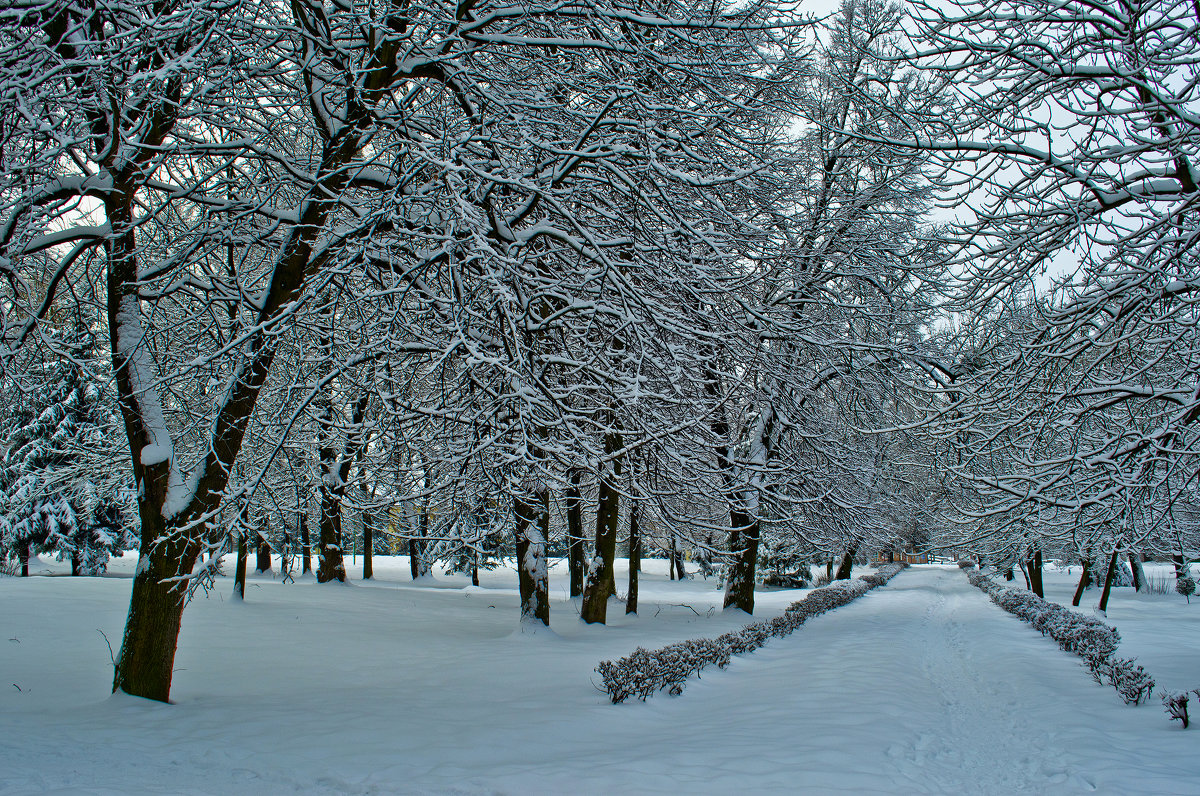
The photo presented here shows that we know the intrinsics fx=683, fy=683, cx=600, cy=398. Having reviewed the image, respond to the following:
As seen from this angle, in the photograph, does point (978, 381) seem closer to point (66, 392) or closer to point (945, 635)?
point (945, 635)

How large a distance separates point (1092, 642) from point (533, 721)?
10245 millimetres

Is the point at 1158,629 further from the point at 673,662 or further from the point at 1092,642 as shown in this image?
the point at 673,662

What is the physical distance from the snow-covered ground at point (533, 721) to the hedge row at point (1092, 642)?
0.28m

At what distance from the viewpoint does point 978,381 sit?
292 inches

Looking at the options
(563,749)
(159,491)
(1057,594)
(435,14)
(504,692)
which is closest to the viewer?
(435,14)

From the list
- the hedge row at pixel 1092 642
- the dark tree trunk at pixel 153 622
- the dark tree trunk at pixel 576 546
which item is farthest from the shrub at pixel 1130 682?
the dark tree trunk at pixel 153 622

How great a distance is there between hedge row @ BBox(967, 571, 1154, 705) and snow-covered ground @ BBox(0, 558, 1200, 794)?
0.28 meters

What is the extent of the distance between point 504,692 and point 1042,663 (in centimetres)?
952

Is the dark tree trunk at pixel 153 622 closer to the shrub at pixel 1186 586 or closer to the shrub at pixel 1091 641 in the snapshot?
the shrub at pixel 1091 641

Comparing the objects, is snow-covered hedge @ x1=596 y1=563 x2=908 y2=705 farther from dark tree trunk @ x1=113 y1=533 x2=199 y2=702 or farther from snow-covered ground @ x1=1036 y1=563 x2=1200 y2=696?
snow-covered ground @ x1=1036 y1=563 x2=1200 y2=696

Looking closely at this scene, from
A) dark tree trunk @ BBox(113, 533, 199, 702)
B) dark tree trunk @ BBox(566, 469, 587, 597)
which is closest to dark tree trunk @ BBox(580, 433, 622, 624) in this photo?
dark tree trunk @ BBox(566, 469, 587, 597)

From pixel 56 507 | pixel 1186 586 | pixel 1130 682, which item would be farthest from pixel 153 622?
pixel 1186 586

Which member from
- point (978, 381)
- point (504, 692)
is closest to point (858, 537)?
point (978, 381)

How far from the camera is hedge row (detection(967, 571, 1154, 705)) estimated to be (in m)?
8.23
